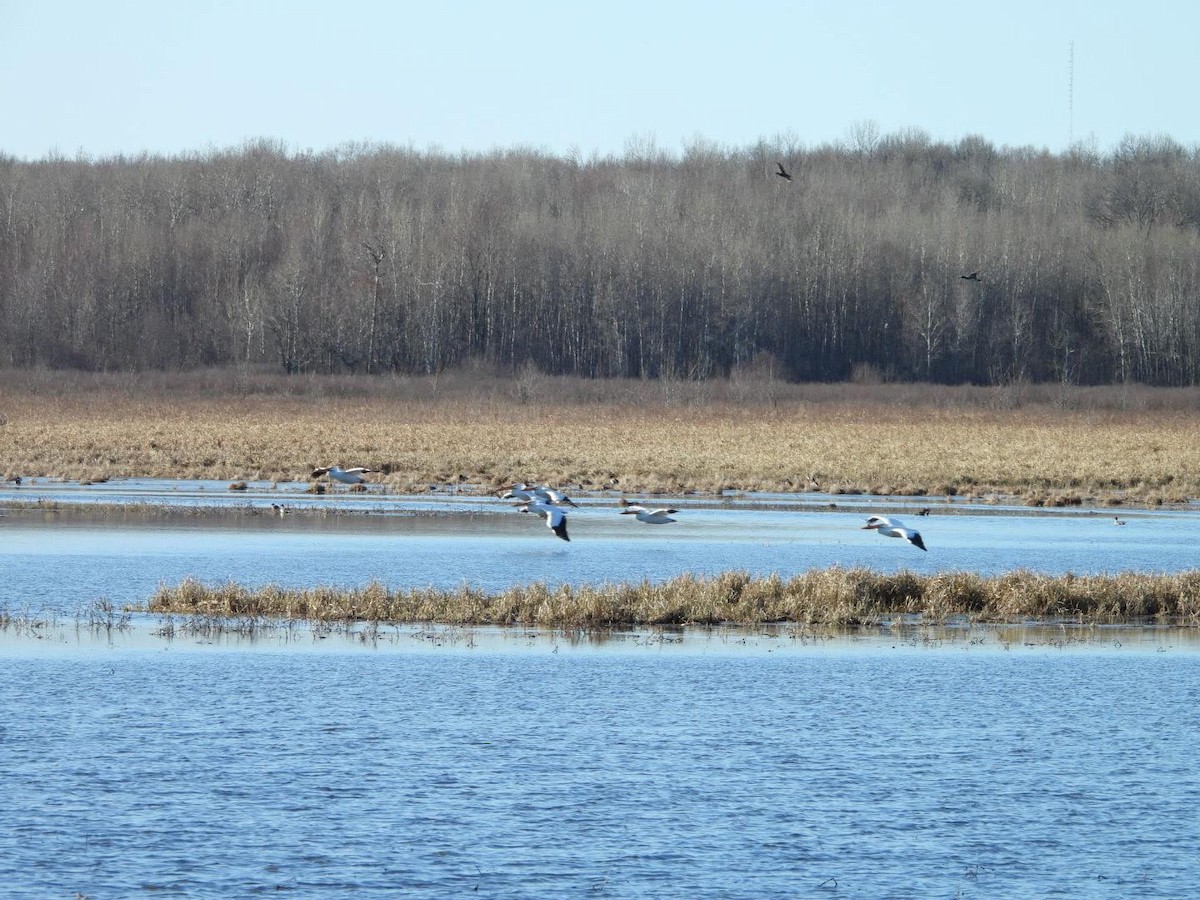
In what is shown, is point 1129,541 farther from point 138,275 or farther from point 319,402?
point 138,275

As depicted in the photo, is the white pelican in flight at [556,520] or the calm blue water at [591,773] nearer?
the calm blue water at [591,773]

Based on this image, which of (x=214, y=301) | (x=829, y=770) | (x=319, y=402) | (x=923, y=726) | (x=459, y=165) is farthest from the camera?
(x=459, y=165)

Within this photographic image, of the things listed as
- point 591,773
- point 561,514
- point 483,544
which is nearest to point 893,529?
point 561,514

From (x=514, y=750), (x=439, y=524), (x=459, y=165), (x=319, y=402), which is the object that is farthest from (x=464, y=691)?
(x=459, y=165)

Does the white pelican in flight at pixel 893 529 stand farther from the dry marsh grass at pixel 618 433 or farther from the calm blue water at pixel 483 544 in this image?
the dry marsh grass at pixel 618 433

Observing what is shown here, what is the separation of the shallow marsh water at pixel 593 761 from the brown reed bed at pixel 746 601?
587 millimetres

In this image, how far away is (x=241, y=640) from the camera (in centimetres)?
1630

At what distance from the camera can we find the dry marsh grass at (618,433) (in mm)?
38094

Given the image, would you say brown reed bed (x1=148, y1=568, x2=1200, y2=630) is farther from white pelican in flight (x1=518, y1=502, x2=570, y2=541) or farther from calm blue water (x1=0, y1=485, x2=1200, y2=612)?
calm blue water (x1=0, y1=485, x2=1200, y2=612)

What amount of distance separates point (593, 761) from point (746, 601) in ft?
22.0

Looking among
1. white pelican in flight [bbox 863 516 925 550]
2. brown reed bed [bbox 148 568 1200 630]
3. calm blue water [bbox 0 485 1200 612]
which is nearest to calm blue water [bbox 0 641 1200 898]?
brown reed bed [bbox 148 568 1200 630]

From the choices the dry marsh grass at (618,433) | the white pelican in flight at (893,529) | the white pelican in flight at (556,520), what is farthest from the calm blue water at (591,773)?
the dry marsh grass at (618,433)

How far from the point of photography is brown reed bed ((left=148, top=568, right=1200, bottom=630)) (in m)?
17.6

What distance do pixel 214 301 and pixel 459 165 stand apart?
30283 mm
